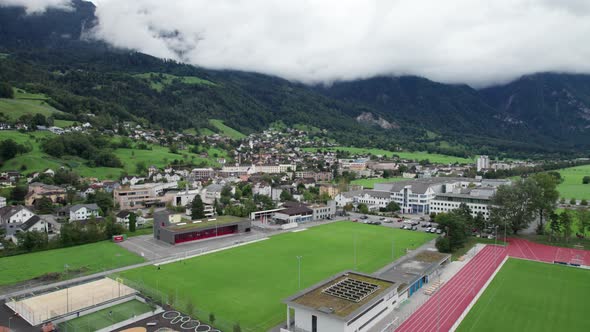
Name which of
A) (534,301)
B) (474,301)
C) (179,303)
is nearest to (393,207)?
(534,301)

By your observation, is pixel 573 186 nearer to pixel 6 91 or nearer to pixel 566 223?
pixel 566 223

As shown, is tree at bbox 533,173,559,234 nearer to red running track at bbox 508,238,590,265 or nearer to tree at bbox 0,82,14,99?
red running track at bbox 508,238,590,265

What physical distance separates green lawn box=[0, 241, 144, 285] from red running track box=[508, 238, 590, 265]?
39620 mm

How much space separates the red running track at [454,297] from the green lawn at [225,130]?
146m

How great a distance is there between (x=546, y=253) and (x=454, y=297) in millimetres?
19012

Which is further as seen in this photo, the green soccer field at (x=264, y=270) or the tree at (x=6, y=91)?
the tree at (x=6, y=91)

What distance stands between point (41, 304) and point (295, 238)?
2800 cm

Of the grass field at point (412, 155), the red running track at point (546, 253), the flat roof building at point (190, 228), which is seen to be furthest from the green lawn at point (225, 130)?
the red running track at point (546, 253)

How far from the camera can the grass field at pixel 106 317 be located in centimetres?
2300

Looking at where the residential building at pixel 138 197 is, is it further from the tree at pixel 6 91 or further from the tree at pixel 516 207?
the tree at pixel 6 91

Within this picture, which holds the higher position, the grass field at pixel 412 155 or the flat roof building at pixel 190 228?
the grass field at pixel 412 155

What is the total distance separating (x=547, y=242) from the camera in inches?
1721

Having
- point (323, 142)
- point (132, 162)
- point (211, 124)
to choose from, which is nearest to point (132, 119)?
point (211, 124)

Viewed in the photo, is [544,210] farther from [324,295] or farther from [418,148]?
[418,148]
